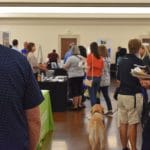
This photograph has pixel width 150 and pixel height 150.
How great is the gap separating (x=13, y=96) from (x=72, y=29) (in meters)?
15.3

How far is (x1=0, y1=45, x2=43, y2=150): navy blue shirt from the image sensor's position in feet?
5.44

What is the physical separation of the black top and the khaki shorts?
0.07 metres

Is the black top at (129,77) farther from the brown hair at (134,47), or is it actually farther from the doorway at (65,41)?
the doorway at (65,41)

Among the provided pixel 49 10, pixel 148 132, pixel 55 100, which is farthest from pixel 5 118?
pixel 49 10

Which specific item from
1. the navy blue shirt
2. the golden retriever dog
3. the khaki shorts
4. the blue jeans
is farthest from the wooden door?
the navy blue shirt

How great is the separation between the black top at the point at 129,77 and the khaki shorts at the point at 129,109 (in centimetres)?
7

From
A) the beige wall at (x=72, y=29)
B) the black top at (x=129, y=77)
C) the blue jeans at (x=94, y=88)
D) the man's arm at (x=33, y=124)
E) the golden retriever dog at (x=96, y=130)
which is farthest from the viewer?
the beige wall at (x=72, y=29)

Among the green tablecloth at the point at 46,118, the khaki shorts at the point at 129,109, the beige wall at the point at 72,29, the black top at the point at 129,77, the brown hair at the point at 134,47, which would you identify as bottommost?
the green tablecloth at the point at 46,118

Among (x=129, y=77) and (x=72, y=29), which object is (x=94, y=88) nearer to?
(x=129, y=77)

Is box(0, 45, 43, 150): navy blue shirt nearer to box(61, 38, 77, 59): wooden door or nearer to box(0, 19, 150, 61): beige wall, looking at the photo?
box(0, 19, 150, 61): beige wall

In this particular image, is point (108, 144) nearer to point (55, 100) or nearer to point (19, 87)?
point (55, 100)

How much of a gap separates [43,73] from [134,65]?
4.40m

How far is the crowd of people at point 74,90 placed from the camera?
5.48ft

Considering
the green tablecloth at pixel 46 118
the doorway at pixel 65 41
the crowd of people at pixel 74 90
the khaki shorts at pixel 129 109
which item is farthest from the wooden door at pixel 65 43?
the khaki shorts at pixel 129 109
